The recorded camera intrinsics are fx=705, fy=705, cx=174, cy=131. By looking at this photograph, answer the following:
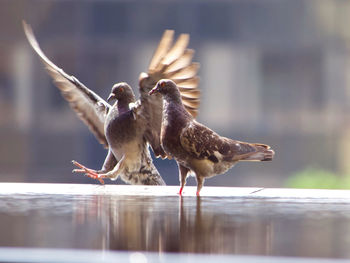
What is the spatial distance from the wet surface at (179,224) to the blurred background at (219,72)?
552 cm

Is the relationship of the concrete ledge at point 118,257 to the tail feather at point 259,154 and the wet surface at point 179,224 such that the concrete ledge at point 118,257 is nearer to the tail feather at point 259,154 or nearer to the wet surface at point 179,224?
the wet surface at point 179,224

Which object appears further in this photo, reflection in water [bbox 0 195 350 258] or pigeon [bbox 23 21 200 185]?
pigeon [bbox 23 21 200 185]

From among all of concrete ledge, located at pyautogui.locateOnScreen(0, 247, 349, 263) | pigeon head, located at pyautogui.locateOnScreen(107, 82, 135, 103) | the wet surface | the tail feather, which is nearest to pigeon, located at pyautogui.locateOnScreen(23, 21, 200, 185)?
pigeon head, located at pyautogui.locateOnScreen(107, 82, 135, 103)

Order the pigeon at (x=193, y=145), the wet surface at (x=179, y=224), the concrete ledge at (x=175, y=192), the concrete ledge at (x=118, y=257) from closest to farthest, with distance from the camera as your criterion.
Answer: the concrete ledge at (x=118, y=257) < the wet surface at (x=179, y=224) < the pigeon at (x=193, y=145) < the concrete ledge at (x=175, y=192)

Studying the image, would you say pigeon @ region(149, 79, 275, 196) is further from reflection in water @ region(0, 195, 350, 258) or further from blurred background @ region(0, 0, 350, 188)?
blurred background @ region(0, 0, 350, 188)

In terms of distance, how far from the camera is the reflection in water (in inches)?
49.4

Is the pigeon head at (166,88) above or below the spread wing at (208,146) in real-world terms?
above

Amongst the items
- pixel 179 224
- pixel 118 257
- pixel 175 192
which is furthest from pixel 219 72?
pixel 118 257

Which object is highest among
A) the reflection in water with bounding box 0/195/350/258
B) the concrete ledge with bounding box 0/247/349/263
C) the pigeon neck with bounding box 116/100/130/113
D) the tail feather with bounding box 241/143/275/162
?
the pigeon neck with bounding box 116/100/130/113

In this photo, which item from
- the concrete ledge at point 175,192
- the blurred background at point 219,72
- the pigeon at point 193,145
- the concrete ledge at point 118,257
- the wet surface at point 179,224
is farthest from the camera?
the blurred background at point 219,72

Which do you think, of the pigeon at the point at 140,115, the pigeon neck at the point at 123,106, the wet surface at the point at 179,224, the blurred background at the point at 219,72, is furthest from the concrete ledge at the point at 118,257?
the blurred background at the point at 219,72

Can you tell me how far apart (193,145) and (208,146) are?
0.19 ft

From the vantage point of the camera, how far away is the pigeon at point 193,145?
6.64 ft

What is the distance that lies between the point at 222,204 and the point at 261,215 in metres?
0.26
